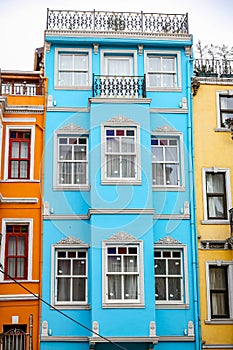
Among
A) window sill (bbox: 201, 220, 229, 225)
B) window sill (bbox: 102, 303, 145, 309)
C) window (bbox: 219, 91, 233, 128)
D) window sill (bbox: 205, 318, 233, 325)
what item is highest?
window (bbox: 219, 91, 233, 128)

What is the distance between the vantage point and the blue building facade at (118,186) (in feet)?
68.0

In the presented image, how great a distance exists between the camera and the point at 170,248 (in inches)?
856

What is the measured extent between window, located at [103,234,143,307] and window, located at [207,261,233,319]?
243 cm

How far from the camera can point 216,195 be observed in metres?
22.6

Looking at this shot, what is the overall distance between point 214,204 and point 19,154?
22.3 feet

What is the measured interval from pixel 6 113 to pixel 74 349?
8093mm

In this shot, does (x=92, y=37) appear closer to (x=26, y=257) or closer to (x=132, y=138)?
(x=132, y=138)

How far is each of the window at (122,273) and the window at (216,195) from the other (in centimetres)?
304

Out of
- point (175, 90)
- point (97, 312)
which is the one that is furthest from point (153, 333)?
point (175, 90)

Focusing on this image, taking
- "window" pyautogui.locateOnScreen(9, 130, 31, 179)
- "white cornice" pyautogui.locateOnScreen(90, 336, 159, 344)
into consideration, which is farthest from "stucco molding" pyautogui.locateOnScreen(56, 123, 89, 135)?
"white cornice" pyautogui.locateOnScreen(90, 336, 159, 344)

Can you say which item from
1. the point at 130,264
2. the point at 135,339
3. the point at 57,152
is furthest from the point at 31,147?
the point at 135,339

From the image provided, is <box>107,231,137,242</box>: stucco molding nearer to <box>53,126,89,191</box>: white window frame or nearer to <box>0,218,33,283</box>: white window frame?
<box>53,126,89,191</box>: white window frame

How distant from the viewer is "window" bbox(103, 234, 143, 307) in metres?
20.7

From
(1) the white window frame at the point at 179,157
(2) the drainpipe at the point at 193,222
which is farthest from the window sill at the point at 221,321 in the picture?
(1) the white window frame at the point at 179,157
